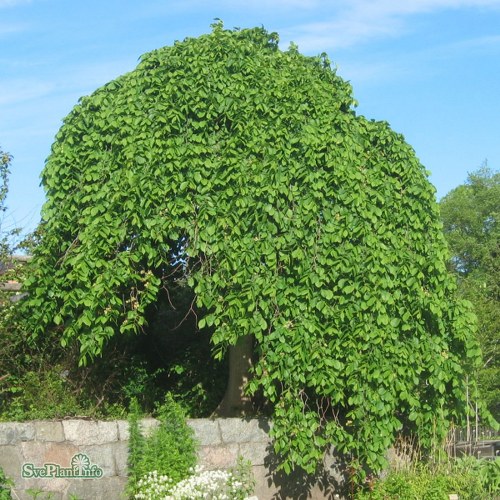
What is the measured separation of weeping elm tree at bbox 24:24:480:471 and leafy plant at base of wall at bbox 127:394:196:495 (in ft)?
2.66

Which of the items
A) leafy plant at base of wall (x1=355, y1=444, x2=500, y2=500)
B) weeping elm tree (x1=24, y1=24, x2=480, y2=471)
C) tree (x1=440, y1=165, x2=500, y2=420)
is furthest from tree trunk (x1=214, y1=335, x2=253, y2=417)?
tree (x1=440, y1=165, x2=500, y2=420)

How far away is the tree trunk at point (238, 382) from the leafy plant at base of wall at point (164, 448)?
1.28 m

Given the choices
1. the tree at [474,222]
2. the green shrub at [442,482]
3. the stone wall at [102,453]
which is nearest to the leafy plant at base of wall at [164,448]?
the stone wall at [102,453]

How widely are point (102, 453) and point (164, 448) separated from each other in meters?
0.65

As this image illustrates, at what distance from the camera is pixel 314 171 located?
7797 millimetres

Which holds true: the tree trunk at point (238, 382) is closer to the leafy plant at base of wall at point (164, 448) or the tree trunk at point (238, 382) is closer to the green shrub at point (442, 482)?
the leafy plant at base of wall at point (164, 448)

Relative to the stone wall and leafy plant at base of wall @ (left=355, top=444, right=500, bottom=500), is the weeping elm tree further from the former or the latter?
the stone wall

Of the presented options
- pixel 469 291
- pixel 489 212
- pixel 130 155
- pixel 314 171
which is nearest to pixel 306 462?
pixel 314 171

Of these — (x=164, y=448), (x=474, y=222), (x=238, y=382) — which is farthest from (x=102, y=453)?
(x=474, y=222)

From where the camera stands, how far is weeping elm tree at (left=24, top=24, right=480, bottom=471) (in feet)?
24.8

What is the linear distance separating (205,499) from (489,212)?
126 ft

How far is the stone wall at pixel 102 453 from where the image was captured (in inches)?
295

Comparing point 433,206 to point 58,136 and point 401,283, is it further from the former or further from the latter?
point 58,136

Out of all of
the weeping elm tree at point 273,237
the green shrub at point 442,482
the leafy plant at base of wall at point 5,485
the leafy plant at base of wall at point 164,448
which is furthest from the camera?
the green shrub at point 442,482
